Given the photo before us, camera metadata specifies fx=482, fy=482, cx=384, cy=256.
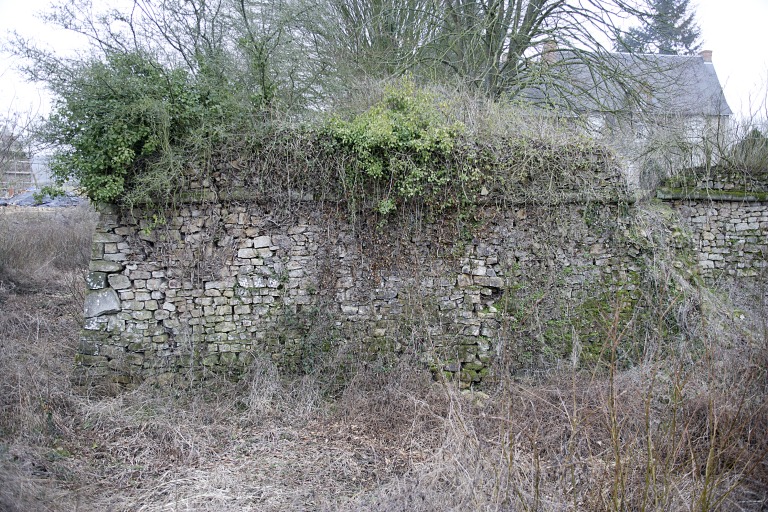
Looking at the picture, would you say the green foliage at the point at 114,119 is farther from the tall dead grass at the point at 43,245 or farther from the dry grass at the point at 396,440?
the tall dead grass at the point at 43,245

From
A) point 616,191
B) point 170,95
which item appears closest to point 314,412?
point 170,95

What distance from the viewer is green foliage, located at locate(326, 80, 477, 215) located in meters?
5.96

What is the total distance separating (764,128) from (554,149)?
13.4 ft

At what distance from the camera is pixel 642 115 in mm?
9344

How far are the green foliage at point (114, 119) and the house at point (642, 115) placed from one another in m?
5.63

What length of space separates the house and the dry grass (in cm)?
245

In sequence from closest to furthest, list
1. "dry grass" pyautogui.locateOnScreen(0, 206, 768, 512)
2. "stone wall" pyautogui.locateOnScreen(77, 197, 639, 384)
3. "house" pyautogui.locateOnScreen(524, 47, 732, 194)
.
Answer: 1. "dry grass" pyautogui.locateOnScreen(0, 206, 768, 512)
2. "stone wall" pyautogui.locateOnScreen(77, 197, 639, 384)
3. "house" pyautogui.locateOnScreen(524, 47, 732, 194)

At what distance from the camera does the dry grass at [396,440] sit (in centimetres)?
336

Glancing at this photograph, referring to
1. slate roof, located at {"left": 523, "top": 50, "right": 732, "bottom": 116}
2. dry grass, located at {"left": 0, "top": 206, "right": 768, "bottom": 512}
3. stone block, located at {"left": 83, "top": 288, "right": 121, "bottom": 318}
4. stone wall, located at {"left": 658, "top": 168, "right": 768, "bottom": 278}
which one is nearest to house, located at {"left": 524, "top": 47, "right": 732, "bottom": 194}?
slate roof, located at {"left": 523, "top": 50, "right": 732, "bottom": 116}

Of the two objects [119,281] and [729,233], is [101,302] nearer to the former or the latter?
[119,281]

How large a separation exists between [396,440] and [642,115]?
26.4ft

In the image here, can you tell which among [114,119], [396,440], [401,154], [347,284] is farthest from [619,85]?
[114,119]

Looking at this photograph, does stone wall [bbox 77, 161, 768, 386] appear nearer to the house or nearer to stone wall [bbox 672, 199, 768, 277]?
stone wall [bbox 672, 199, 768, 277]

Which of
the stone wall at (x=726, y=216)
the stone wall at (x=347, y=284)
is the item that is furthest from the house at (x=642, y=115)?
the stone wall at (x=347, y=284)
